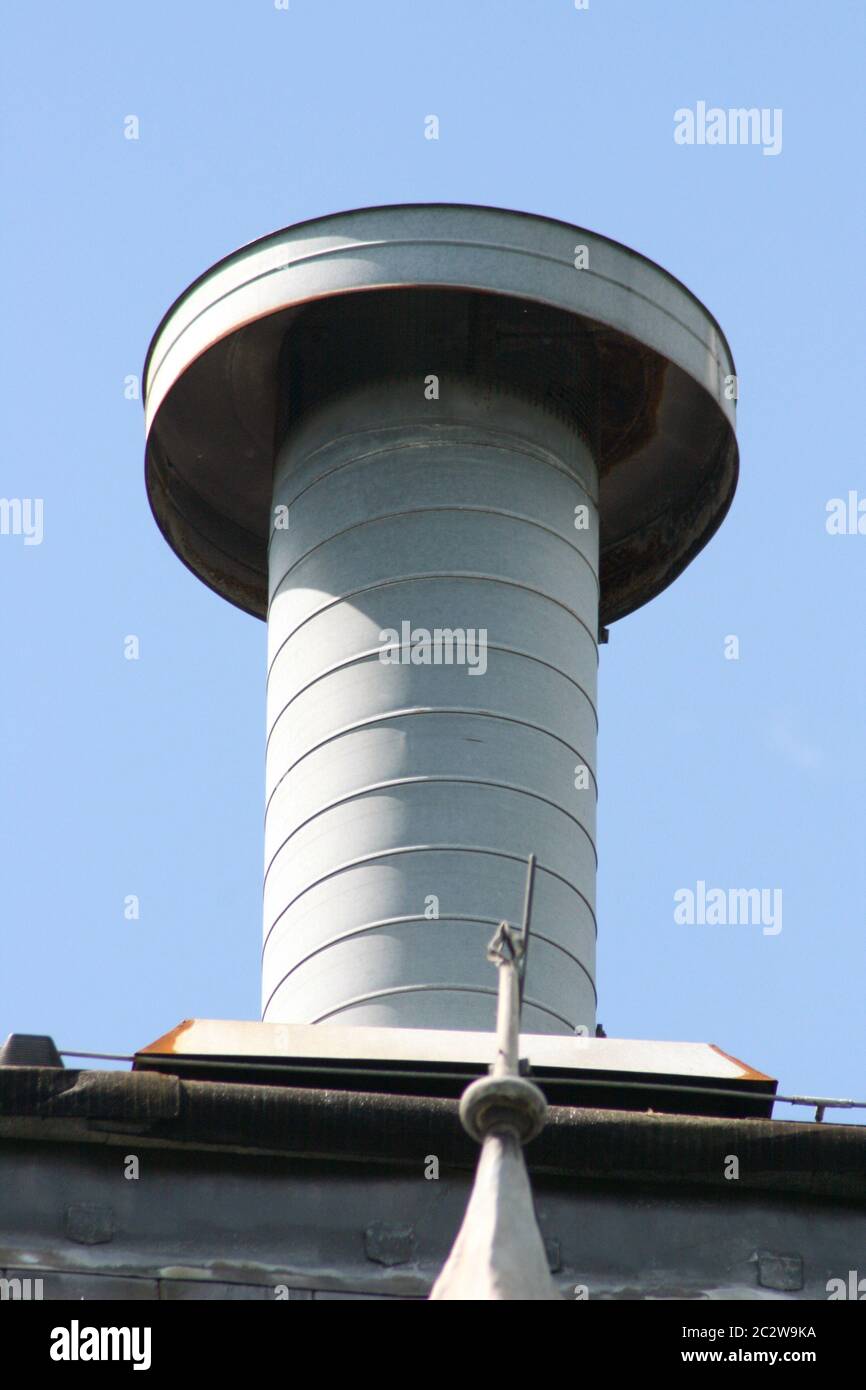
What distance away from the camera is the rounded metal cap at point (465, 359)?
76.8ft

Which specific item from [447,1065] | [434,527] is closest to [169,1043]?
[447,1065]

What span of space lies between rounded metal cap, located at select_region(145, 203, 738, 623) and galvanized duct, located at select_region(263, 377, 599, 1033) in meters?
0.74

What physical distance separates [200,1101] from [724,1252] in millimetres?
3098

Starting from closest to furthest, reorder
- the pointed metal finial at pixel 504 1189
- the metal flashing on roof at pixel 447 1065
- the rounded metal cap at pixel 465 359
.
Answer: the pointed metal finial at pixel 504 1189 < the metal flashing on roof at pixel 447 1065 < the rounded metal cap at pixel 465 359

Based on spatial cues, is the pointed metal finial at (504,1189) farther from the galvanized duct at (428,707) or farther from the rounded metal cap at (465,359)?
the rounded metal cap at (465,359)

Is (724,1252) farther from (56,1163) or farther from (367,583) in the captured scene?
(367,583)

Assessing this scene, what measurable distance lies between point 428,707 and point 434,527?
5.32 feet

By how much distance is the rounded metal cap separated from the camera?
76.8ft

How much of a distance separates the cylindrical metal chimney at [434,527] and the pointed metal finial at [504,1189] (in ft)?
24.6

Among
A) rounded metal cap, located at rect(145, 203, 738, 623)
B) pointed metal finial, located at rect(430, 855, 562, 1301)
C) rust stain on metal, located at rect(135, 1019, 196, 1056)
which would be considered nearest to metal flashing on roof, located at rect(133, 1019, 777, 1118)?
rust stain on metal, located at rect(135, 1019, 196, 1056)

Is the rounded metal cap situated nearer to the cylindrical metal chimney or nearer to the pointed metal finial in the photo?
the cylindrical metal chimney

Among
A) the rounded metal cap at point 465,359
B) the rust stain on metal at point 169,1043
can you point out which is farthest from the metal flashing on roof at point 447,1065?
the rounded metal cap at point 465,359

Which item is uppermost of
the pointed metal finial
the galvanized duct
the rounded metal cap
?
the rounded metal cap

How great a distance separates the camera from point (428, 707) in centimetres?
2192
